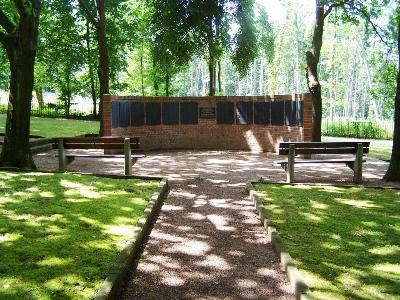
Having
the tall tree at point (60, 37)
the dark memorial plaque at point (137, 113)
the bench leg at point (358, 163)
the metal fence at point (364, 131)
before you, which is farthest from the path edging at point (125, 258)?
the tall tree at point (60, 37)

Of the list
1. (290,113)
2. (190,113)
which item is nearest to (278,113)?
(290,113)

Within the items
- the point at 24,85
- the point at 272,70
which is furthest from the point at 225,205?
the point at 272,70

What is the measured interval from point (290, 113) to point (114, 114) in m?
6.98

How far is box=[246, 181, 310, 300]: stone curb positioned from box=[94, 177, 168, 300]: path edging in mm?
1839

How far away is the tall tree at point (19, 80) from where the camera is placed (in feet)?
34.4

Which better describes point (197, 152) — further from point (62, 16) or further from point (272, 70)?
point (272, 70)

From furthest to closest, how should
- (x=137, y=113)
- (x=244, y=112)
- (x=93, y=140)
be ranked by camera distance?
(x=244, y=112)
(x=137, y=113)
(x=93, y=140)

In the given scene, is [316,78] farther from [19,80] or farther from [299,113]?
[19,80]

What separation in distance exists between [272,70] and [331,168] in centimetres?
4327

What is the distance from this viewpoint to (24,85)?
35.0ft

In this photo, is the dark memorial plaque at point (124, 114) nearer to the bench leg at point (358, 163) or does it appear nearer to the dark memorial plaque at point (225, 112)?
the dark memorial plaque at point (225, 112)

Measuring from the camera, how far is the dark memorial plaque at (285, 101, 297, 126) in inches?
666

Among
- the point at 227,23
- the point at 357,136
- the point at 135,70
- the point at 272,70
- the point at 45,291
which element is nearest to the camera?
the point at 45,291

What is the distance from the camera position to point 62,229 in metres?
6.02
